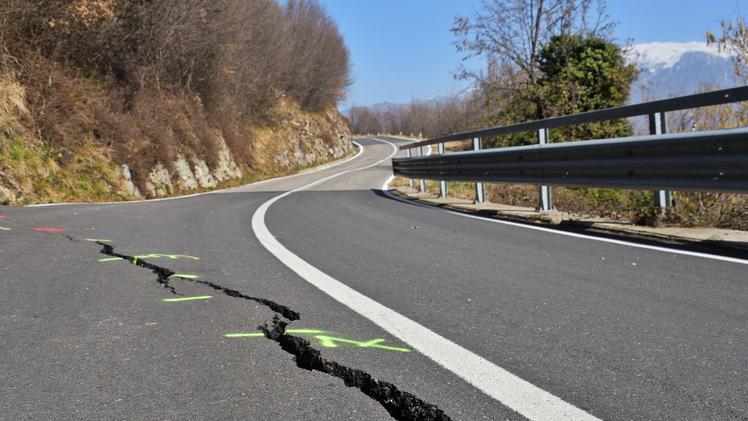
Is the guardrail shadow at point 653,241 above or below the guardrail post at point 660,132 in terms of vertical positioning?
below

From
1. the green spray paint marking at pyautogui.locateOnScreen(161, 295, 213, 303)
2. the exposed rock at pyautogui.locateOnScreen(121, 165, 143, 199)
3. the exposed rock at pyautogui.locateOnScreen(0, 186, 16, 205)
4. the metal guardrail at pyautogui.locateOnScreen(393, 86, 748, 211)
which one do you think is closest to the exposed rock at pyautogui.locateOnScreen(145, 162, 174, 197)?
the exposed rock at pyautogui.locateOnScreen(121, 165, 143, 199)

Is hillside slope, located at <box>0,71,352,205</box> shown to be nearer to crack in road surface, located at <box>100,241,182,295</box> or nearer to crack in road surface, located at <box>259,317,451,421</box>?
crack in road surface, located at <box>100,241,182,295</box>

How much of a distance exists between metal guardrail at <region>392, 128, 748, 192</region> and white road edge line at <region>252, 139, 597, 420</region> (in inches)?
139

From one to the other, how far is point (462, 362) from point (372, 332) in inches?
24.0

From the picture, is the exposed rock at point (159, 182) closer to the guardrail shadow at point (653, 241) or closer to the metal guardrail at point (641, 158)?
the metal guardrail at point (641, 158)

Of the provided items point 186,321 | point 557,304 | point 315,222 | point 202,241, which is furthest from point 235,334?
point 315,222

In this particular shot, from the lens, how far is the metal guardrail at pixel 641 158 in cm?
504

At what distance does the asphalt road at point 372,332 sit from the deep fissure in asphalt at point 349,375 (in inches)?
0.4

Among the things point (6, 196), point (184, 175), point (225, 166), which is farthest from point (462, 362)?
point (225, 166)

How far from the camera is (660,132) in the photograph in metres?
5.97

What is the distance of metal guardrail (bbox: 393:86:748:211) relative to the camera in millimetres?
5043

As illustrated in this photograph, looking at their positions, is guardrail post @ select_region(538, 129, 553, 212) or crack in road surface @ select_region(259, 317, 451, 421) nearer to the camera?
crack in road surface @ select_region(259, 317, 451, 421)

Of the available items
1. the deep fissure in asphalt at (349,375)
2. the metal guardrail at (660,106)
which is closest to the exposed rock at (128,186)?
the metal guardrail at (660,106)

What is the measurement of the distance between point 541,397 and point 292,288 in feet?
7.18
